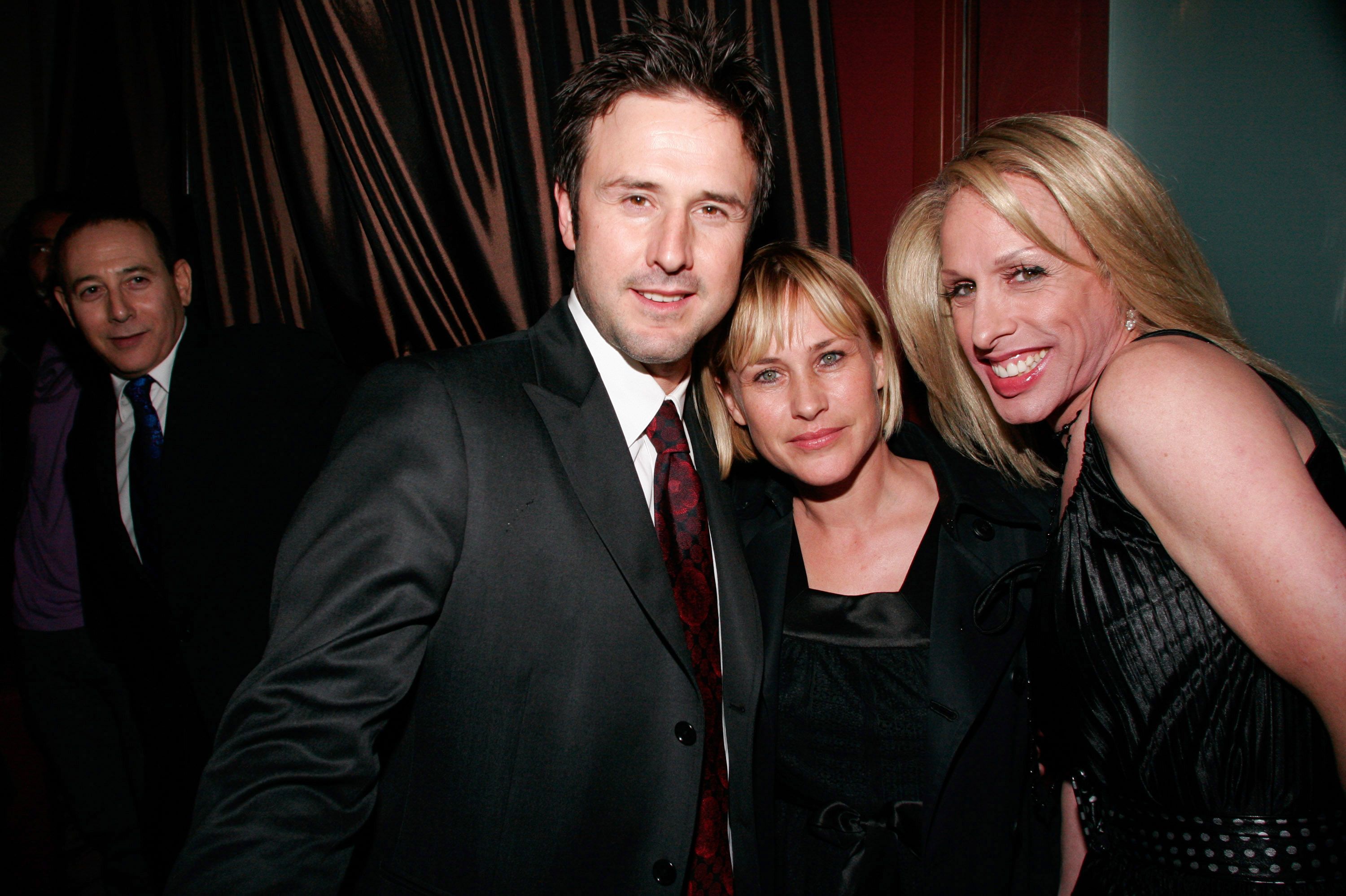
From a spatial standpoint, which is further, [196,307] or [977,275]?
[196,307]

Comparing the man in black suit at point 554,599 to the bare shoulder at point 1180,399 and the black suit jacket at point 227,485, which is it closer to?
the bare shoulder at point 1180,399

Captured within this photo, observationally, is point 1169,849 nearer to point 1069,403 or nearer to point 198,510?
point 1069,403

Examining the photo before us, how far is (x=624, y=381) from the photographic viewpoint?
1.23 meters

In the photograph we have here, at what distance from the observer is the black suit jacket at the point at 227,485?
1919 millimetres

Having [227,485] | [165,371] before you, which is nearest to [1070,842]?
[227,485]

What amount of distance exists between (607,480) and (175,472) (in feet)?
5.09

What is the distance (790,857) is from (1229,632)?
90 cm

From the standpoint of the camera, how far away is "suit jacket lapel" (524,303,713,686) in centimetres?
106

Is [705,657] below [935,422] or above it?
below

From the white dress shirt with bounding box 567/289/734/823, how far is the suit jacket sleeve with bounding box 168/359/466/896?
32 centimetres

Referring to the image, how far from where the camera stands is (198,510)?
194 cm

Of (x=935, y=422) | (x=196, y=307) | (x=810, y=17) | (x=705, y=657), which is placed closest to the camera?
(x=705, y=657)

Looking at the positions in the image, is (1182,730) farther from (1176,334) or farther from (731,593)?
(731,593)

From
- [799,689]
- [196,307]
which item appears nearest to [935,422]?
[799,689]
